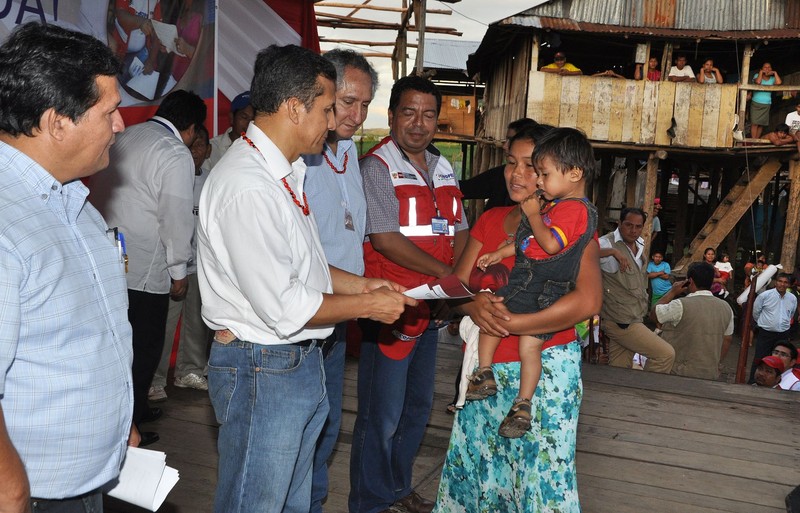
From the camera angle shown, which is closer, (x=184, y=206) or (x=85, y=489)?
(x=85, y=489)

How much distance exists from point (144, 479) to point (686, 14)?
16.2m

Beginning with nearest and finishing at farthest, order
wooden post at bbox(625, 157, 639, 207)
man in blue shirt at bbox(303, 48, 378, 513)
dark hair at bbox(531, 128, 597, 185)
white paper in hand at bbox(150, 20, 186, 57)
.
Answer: dark hair at bbox(531, 128, 597, 185), man in blue shirt at bbox(303, 48, 378, 513), white paper in hand at bbox(150, 20, 186, 57), wooden post at bbox(625, 157, 639, 207)

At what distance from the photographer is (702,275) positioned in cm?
784

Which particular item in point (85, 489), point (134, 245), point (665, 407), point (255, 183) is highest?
point (255, 183)

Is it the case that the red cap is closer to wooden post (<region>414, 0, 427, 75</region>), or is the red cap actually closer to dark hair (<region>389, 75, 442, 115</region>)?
dark hair (<region>389, 75, 442, 115</region>)

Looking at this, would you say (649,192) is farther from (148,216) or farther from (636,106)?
(148,216)

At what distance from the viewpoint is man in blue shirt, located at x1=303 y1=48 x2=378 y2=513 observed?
2.79 metres

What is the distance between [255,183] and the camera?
2035 millimetres

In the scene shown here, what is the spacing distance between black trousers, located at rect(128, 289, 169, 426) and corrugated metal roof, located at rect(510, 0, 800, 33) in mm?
13331

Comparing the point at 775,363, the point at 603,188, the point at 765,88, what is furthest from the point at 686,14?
the point at 775,363

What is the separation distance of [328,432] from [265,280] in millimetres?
1201

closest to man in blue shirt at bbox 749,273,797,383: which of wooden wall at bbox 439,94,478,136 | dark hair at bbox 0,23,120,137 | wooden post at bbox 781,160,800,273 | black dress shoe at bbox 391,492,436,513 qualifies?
wooden post at bbox 781,160,800,273

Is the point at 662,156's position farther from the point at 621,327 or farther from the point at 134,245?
the point at 134,245

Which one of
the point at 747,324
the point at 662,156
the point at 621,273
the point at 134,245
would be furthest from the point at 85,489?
the point at 662,156
